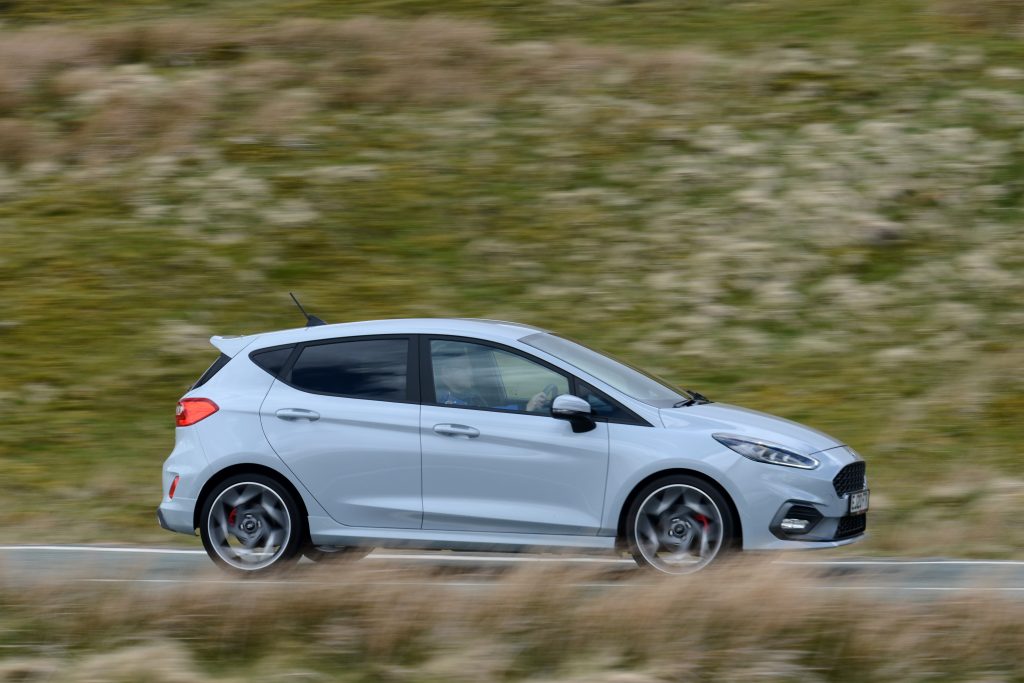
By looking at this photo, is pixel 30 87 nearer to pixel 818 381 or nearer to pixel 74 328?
pixel 74 328

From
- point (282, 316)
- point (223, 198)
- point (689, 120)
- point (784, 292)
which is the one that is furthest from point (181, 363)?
point (689, 120)

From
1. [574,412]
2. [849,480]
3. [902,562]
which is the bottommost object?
[902,562]

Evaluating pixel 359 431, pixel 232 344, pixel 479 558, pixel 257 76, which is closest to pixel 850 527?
pixel 479 558

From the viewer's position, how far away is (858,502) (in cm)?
830

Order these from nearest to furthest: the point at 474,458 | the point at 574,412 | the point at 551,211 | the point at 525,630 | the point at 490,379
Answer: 1. the point at 525,630
2. the point at 574,412
3. the point at 474,458
4. the point at 490,379
5. the point at 551,211

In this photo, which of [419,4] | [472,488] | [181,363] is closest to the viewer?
[472,488]

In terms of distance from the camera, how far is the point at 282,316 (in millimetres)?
15445

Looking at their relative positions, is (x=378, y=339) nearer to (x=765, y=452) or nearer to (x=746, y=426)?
(x=746, y=426)

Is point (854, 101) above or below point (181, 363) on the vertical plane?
above

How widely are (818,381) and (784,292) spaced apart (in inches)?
67.4

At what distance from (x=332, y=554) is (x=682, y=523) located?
2.27m

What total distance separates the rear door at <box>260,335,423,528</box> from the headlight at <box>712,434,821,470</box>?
71.3 inches

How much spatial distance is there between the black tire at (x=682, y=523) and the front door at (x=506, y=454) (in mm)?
257

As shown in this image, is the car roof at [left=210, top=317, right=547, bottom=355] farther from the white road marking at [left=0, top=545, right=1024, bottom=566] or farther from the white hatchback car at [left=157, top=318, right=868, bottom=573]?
the white road marking at [left=0, top=545, right=1024, bottom=566]
